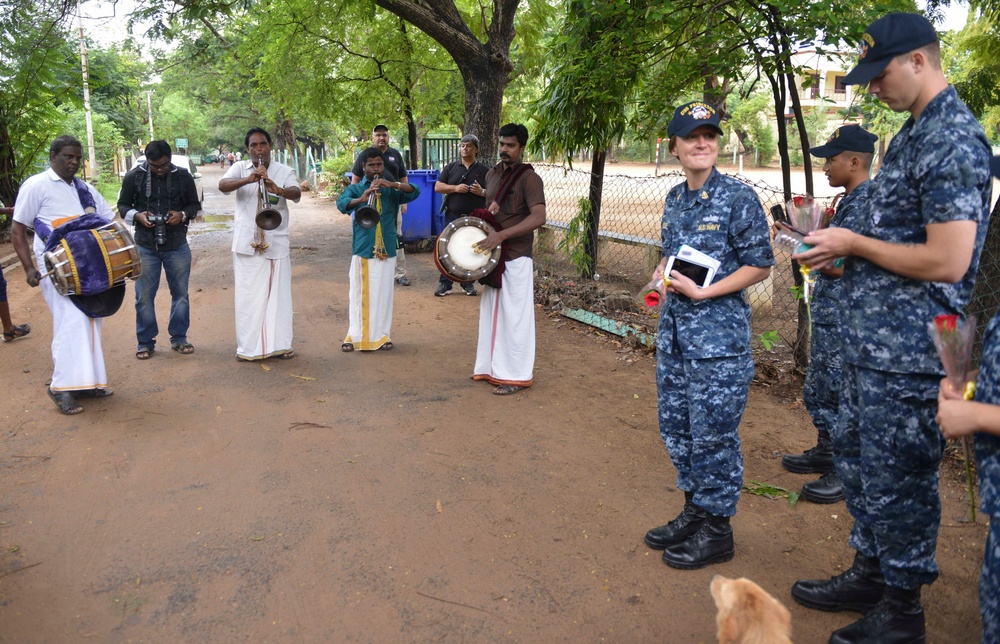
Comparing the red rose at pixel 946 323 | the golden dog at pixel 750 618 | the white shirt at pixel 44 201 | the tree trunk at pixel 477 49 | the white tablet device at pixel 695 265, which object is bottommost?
the golden dog at pixel 750 618

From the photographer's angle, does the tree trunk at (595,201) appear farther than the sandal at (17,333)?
Yes

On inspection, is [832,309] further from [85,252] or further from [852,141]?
[85,252]

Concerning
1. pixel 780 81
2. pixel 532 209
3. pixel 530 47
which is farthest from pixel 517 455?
pixel 530 47

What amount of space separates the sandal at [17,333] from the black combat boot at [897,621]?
8.07 meters

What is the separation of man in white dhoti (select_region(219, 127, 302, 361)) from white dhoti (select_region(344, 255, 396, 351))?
2.01 feet

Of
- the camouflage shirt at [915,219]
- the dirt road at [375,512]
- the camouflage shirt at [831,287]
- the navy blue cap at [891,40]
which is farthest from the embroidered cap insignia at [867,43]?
the dirt road at [375,512]

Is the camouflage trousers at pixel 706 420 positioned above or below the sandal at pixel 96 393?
above

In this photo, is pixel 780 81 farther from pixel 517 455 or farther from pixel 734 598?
pixel 734 598

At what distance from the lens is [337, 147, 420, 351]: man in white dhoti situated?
23.5 feet

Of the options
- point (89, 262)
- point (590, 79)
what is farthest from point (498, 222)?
point (89, 262)

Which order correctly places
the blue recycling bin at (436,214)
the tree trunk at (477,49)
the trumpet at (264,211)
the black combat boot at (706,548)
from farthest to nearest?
the blue recycling bin at (436,214)
the tree trunk at (477,49)
the trumpet at (264,211)
the black combat boot at (706,548)

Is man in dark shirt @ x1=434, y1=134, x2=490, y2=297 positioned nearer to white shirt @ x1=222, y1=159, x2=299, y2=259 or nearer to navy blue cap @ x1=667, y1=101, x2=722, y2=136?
white shirt @ x1=222, y1=159, x2=299, y2=259

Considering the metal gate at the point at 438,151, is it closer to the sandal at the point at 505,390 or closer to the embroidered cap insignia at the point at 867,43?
the sandal at the point at 505,390

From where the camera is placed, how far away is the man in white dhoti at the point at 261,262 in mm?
6906
